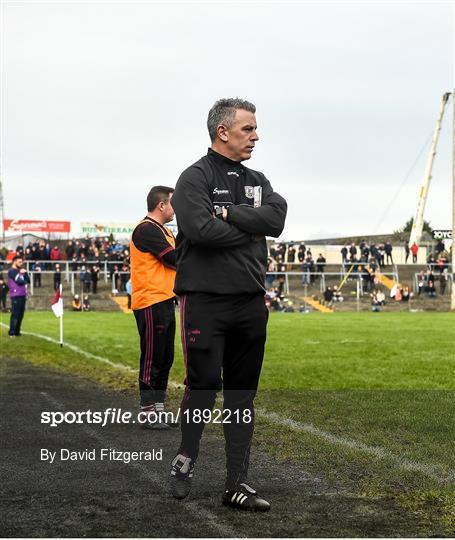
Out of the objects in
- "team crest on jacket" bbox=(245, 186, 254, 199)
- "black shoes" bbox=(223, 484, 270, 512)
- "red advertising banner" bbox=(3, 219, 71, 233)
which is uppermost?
"red advertising banner" bbox=(3, 219, 71, 233)

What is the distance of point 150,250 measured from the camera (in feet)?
27.0

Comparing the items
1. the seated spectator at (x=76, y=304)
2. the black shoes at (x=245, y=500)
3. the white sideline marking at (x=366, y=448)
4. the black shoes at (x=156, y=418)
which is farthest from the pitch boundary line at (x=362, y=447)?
the seated spectator at (x=76, y=304)

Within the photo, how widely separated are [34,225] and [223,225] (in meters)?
87.3

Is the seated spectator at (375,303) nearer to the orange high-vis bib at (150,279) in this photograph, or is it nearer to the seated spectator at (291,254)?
the seated spectator at (291,254)

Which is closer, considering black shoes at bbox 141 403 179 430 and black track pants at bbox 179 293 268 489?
black track pants at bbox 179 293 268 489

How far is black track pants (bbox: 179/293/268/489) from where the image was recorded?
210 inches

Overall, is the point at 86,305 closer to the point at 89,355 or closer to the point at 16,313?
the point at 16,313

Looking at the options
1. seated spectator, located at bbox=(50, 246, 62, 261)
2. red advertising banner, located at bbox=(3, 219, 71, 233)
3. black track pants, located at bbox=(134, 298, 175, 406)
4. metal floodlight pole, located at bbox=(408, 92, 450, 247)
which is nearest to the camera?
black track pants, located at bbox=(134, 298, 175, 406)

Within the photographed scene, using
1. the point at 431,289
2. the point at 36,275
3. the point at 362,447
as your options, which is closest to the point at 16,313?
the point at 362,447

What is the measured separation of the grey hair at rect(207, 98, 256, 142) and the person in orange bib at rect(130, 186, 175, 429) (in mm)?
2839

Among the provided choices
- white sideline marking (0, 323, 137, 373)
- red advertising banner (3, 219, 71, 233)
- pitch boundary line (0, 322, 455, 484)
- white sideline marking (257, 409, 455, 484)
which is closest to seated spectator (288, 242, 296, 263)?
white sideline marking (0, 323, 137, 373)

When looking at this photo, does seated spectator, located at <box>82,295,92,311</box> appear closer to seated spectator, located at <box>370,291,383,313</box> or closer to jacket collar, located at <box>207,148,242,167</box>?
seated spectator, located at <box>370,291,383,313</box>

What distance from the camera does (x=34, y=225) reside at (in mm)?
90312

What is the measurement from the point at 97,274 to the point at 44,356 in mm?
30133
